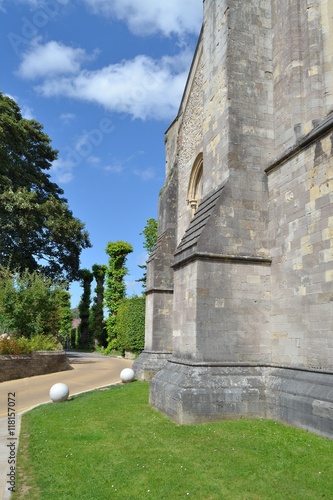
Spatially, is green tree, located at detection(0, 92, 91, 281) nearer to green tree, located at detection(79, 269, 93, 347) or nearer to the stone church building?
green tree, located at detection(79, 269, 93, 347)

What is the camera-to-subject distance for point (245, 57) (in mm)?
8875

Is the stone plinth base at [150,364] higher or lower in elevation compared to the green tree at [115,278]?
lower

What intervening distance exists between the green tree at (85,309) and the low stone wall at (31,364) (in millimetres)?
23041

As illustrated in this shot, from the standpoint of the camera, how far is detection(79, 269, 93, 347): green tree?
40.2 meters

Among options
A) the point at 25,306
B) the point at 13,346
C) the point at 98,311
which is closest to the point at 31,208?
the point at 25,306

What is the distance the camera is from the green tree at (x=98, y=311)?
37.8 metres

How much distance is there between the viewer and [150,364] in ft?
42.6

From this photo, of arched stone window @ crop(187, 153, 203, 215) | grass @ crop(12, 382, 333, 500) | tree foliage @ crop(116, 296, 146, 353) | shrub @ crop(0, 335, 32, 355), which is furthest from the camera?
tree foliage @ crop(116, 296, 146, 353)

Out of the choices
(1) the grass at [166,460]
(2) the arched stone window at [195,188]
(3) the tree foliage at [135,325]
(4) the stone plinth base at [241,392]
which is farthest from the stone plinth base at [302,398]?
(3) the tree foliage at [135,325]

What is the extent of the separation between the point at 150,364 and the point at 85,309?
1115 inches

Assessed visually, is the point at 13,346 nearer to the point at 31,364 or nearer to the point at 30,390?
the point at 31,364

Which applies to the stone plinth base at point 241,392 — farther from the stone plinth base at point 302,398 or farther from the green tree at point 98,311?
the green tree at point 98,311

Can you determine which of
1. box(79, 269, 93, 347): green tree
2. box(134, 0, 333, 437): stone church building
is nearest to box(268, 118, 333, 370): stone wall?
box(134, 0, 333, 437): stone church building

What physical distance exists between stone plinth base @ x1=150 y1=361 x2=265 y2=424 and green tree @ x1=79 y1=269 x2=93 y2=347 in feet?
110
